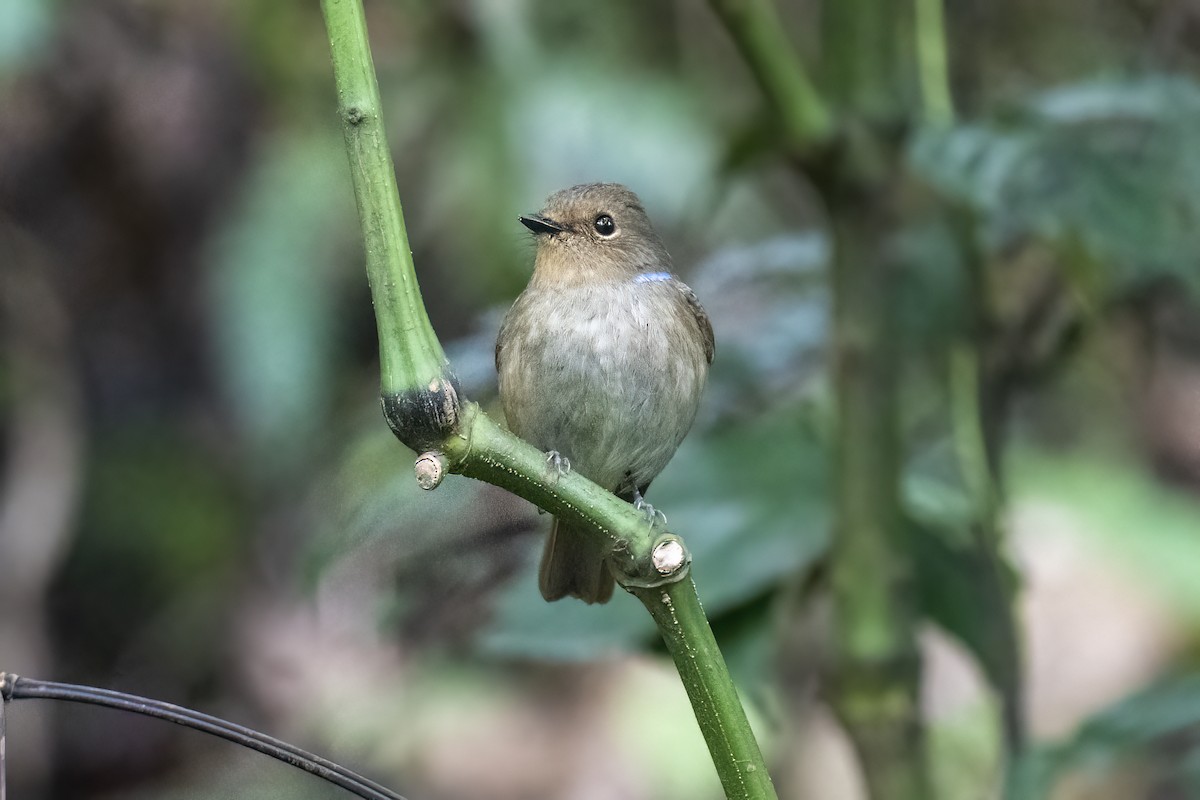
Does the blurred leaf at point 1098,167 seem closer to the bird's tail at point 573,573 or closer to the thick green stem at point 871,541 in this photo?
the thick green stem at point 871,541

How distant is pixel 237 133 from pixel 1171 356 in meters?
3.41

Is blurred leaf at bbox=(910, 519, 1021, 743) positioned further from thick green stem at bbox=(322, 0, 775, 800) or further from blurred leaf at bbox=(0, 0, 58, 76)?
blurred leaf at bbox=(0, 0, 58, 76)

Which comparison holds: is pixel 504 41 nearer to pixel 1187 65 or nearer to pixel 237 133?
pixel 237 133

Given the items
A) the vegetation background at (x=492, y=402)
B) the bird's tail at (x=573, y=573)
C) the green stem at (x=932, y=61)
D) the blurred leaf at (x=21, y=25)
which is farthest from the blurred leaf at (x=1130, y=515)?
the blurred leaf at (x=21, y=25)

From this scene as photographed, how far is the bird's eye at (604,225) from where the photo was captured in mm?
2852

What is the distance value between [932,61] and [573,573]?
1.35 m

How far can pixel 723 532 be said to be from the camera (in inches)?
117

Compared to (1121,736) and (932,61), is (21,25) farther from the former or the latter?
(1121,736)

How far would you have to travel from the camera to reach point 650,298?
105 inches

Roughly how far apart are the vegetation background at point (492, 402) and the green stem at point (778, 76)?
0.56 feet

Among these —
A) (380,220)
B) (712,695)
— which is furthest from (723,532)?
(380,220)

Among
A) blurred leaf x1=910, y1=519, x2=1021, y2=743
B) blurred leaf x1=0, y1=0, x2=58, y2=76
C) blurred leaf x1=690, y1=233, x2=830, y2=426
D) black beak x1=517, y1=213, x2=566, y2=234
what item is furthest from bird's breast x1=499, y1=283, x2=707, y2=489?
blurred leaf x1=0, y1=0, x2=58, y2=76

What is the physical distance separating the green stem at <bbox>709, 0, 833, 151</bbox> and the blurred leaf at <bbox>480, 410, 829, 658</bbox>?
73 cm

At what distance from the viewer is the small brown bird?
2.54 metres
